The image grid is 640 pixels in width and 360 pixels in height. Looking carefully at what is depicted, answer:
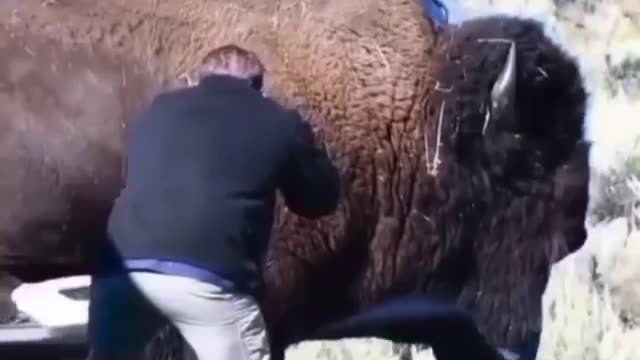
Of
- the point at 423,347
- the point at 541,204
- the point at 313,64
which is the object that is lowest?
the point at 423,347

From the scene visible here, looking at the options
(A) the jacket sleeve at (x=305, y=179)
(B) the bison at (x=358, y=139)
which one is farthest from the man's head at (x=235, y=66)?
(B) the bison at (x=358, y=139)

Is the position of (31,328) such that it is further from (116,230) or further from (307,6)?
(116,230)

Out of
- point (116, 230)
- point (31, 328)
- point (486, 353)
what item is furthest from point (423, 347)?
point (116, 230)

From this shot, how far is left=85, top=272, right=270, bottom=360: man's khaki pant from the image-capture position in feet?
20.5

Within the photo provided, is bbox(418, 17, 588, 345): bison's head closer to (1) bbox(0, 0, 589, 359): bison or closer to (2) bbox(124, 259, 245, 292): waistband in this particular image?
(1) bbox(0, 0, 589, 359): bison

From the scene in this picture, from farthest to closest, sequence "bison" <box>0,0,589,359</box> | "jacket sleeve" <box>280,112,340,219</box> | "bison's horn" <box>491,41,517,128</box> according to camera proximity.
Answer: "bison's horn" <box>491,41,517,128</box>, "bison" <box>0,0,589,359</box>, "jacket sleeve" <box>280,112,340,219</box>

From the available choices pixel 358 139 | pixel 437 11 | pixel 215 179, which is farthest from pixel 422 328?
pixel 215 179

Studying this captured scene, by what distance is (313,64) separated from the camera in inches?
352

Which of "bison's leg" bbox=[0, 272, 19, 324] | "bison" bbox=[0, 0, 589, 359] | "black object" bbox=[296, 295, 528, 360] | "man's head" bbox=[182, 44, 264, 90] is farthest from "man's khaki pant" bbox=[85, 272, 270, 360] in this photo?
"black object" bbox=[296, 295, 528, 360]

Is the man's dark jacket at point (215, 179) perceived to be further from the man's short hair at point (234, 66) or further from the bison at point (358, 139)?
the bison at point (358, 139)

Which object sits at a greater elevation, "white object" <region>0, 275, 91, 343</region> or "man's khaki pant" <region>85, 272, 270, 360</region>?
"man's khaki pant" <region>85, 272, 270, 360</region>

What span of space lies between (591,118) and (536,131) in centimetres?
66

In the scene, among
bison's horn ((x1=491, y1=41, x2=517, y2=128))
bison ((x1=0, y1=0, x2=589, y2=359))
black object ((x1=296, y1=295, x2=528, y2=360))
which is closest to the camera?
bison ((x1=0, y1=0, x2=589, y2=359))

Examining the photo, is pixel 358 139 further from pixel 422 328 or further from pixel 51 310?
pixel 51 310
